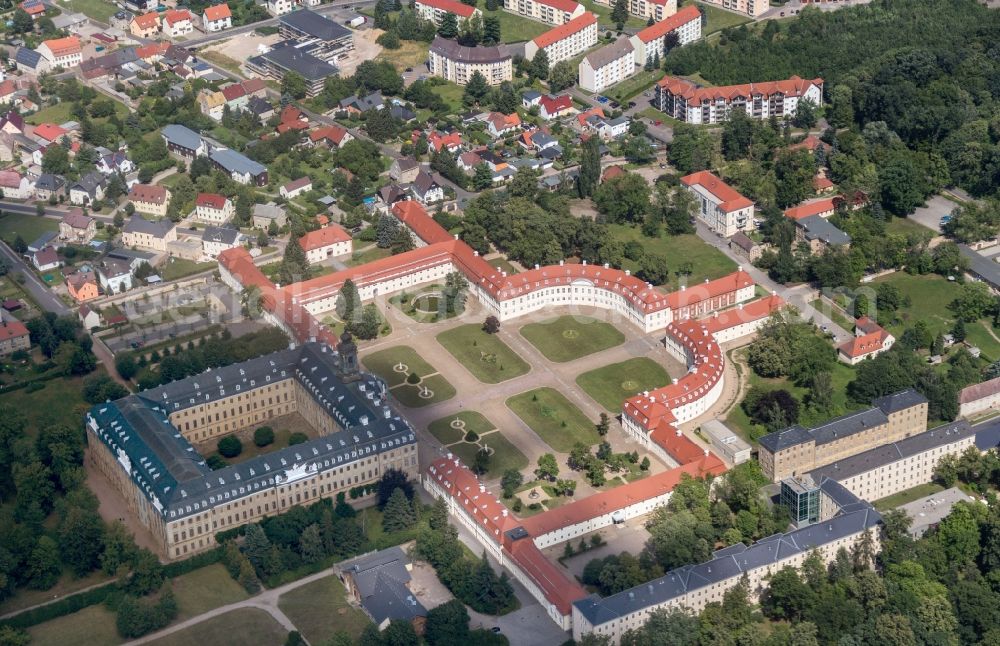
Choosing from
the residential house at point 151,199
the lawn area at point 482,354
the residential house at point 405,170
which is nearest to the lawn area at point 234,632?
the lawn area at point 482,354

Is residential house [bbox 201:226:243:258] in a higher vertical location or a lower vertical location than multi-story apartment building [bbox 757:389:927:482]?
lower

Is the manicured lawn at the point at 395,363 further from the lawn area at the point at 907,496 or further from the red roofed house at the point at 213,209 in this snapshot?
Result: the lawn area at the point at 907,496

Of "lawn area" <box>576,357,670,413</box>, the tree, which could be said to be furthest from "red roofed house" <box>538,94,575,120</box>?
"lawn area" <box>576,357,670,413</box>

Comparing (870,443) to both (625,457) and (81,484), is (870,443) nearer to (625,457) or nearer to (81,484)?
(625,457)

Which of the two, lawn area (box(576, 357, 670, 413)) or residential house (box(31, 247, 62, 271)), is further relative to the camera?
residential house (box(31, 247, 62, 271))

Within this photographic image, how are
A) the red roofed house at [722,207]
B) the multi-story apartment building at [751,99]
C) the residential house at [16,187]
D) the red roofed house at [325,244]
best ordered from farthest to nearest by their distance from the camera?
the multi-story apartment building at [751,99] < the residential house at [16,187] < the red roofed house at [722,207] < the red roofed house at [325,244]

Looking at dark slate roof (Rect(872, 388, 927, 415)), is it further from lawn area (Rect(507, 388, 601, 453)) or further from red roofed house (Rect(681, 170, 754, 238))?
red roofed house (Rect(681, 170, 754, 238))

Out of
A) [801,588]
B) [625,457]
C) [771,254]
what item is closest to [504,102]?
[771,254]
